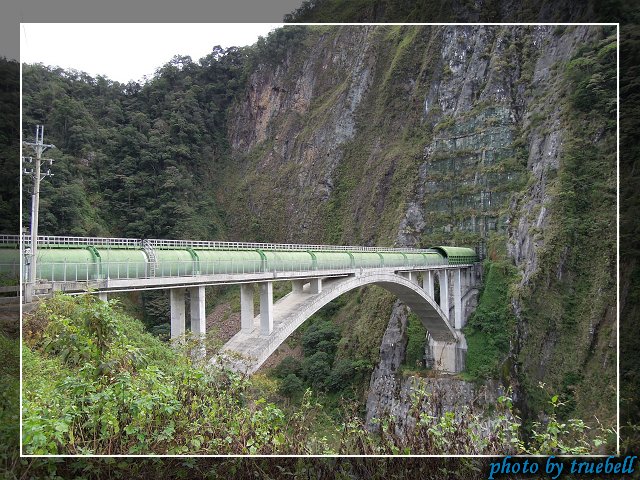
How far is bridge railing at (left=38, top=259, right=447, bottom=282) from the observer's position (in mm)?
5402

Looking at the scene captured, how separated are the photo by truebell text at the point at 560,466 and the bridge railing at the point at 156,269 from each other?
214 inches

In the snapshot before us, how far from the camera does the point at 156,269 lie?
274 inches

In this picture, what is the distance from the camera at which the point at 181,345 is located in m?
7.14

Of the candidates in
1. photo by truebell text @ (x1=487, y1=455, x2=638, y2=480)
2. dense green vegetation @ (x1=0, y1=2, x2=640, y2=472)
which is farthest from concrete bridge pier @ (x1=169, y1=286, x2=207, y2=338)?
photo by truebell text @ (x1=487, y1=455, x2=638, y2=480)

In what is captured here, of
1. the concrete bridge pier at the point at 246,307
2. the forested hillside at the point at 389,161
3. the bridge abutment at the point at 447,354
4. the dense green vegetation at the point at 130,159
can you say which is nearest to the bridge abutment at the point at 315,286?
the concrete bridge pier at the point at 246,307

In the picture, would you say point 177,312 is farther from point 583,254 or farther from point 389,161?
point 389,161

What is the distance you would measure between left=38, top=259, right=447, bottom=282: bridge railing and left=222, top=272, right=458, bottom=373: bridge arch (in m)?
1.13

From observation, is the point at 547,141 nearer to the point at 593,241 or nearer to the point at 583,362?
the point at 593,241

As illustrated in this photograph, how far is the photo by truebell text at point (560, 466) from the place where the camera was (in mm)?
4141

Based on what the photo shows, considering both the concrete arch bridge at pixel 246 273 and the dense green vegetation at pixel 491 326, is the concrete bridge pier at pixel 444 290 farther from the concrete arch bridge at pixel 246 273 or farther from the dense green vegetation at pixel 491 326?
the dense green vegetation at pixel 491 326

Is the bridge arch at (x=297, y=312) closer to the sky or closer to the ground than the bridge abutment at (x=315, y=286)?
closer to the ground

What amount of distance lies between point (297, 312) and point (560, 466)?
25.2ft

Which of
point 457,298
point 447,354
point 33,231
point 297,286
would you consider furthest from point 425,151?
point 33,231

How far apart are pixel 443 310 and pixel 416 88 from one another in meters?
11.4
